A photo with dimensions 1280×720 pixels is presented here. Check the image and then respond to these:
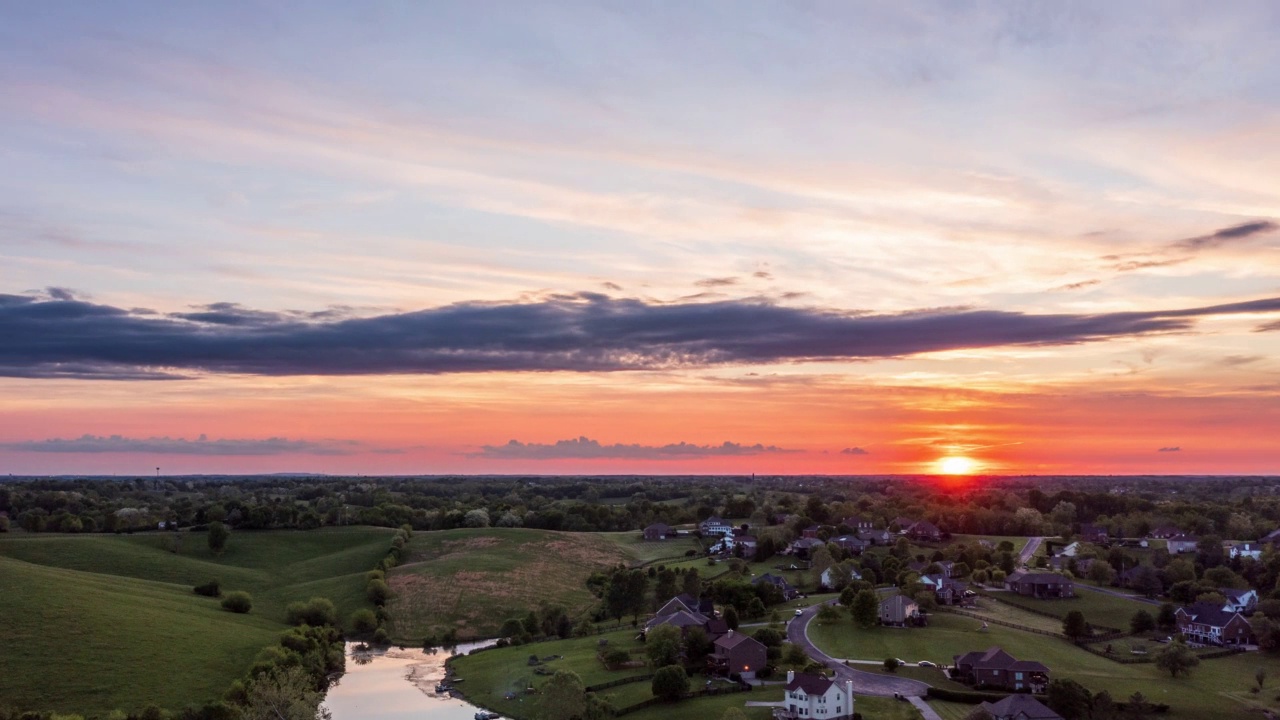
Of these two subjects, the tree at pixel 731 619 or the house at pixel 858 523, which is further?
the house at pixel 858 523

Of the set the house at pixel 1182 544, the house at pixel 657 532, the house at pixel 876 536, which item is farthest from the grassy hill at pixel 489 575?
the house at pixel 1182 544

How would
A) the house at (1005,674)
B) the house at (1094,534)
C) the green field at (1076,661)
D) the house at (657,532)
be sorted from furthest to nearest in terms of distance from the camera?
1. the house at (657,532)
2. the house at (1094,534)
3. the house at (1005,674)
4. the green field at (1076,661)

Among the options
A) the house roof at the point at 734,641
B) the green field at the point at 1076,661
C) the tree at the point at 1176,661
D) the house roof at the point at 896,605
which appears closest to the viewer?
the green field at the point at 1076,661

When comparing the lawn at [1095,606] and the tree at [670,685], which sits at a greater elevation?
the tree at [670,685]

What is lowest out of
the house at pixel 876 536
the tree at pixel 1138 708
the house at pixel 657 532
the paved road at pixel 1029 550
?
the house at pixel 657 532

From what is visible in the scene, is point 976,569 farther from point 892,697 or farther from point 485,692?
point 485,692

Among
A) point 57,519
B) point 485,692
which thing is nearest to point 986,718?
point 485,692

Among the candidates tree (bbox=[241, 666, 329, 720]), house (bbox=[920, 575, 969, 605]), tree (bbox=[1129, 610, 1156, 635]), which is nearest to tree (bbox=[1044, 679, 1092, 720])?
tree (bbox=[1129, 610, 1156, 635])

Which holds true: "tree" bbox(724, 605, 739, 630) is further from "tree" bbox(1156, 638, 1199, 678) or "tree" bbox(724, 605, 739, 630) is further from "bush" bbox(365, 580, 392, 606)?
"bush" bbox(365, 580, 392, 606)

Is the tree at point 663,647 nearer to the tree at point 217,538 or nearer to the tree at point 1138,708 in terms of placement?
the tree at point 1138,708
